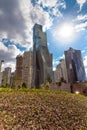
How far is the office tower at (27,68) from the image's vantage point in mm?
128125

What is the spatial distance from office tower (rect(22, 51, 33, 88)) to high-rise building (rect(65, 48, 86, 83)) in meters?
33.5

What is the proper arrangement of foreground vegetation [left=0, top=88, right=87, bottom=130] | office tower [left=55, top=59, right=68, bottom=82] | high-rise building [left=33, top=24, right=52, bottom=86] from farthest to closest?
high-rise building [left=33, top=24, right=52, bottom=86]
office tower [left=55, top=59, right=68, bottom=82]
foreground vegetation [left=0, top=88, right=87, bottom=130]

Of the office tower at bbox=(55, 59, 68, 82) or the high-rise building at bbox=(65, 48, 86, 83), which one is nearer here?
the high-rise building at bbox=(65, 48, 86, 83)

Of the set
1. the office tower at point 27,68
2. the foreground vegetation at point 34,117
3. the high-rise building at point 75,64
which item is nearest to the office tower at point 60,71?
the high-rise building at point 75,64

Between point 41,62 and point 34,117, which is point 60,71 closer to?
point 41,62

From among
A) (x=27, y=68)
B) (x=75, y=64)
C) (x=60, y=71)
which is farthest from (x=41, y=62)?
(x=75, y=64)

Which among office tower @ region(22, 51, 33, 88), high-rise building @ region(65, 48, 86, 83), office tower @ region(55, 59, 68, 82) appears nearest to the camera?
high-rise building @ region(65, 48, 86, 83)

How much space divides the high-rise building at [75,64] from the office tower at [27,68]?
33451 millimetres

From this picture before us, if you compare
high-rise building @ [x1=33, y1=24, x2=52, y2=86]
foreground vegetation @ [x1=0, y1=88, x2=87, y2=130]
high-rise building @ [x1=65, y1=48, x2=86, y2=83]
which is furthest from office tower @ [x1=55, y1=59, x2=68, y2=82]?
foreground vegetation @ [x1=0, y1=88, x2=87, y2=130]

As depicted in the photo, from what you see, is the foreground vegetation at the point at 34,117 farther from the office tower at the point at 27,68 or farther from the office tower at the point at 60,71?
the office tower at the point at 60,71

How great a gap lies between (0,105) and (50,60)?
469 ft

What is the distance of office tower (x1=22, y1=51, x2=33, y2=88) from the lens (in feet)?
420

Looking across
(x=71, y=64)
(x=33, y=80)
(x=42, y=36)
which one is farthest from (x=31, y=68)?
(x=42, y=36)

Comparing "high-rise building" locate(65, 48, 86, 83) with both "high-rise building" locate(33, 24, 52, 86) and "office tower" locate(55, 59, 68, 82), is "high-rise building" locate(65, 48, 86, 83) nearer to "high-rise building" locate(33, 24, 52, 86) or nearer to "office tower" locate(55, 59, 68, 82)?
"office tower" locate(55, 59, 68, 82)
